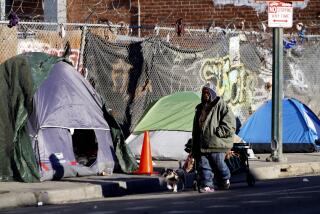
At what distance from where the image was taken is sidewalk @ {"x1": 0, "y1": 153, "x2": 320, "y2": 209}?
1294 centimetres

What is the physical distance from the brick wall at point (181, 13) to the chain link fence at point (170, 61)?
6.28 ft

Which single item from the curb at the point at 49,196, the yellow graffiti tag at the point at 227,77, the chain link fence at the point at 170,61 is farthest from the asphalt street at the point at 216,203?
the yellow graffiti tag at the point at 227,77

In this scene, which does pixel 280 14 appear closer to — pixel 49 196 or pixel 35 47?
pixel 35 47

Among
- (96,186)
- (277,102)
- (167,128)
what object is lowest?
(96,186)

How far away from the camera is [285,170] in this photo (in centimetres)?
1741

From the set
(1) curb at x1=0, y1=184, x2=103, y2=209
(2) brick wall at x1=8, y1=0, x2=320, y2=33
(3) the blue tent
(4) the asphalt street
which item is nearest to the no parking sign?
(3) the blue tent

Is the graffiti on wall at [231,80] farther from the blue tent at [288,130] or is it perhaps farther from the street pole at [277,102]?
the street pole at [277,102]

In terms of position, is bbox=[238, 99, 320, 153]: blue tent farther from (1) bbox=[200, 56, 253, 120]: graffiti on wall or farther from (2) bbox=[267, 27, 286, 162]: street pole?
(2) bbox=[267, 27, 286, 162]: street pole

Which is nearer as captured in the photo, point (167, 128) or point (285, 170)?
point (285, 170)

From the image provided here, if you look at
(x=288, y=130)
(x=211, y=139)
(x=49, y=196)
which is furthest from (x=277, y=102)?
(x=49, y=196)

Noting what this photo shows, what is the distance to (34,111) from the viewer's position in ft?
49.0

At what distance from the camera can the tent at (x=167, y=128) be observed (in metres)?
17.9

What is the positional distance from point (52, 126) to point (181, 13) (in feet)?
38.6

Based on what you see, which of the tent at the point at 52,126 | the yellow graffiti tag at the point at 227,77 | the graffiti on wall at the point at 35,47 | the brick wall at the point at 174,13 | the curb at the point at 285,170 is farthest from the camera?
the brick wall at the point at 174,13
